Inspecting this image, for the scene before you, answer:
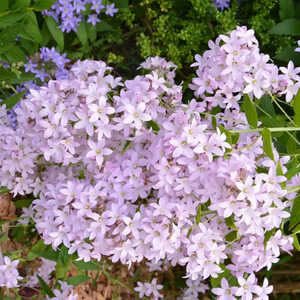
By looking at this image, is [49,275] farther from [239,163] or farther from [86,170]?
[239,163]

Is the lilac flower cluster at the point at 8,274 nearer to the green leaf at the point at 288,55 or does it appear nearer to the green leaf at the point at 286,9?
the green leaf at the point at 288,55

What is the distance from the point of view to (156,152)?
56.7 inches

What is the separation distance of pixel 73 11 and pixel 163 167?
1560 mm

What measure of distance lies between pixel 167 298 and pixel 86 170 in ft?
5.76

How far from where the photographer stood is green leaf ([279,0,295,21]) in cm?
265

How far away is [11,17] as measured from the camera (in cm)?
213

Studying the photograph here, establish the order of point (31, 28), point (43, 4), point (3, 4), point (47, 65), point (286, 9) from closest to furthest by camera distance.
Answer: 1. point (3, 4)
2. point (43, 4)
3. point (31, 28)
4. point (47, 65)
5. point (286, 9)

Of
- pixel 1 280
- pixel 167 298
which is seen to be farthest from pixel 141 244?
pixel 167 298

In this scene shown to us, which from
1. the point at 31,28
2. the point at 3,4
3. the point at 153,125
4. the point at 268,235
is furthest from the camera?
the point at 31,28

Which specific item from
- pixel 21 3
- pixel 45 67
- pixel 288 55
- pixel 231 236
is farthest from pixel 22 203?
pixel 288 55

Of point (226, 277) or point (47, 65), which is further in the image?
point (47, 65)

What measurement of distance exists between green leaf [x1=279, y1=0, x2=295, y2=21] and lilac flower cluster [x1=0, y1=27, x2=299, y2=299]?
1229mm

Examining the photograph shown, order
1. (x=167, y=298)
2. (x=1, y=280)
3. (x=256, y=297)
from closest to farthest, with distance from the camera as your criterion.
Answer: (x=256, y=297) → (x=1, y=280) → (x=167, y=298)

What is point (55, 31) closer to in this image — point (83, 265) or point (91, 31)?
point (91, 31)
